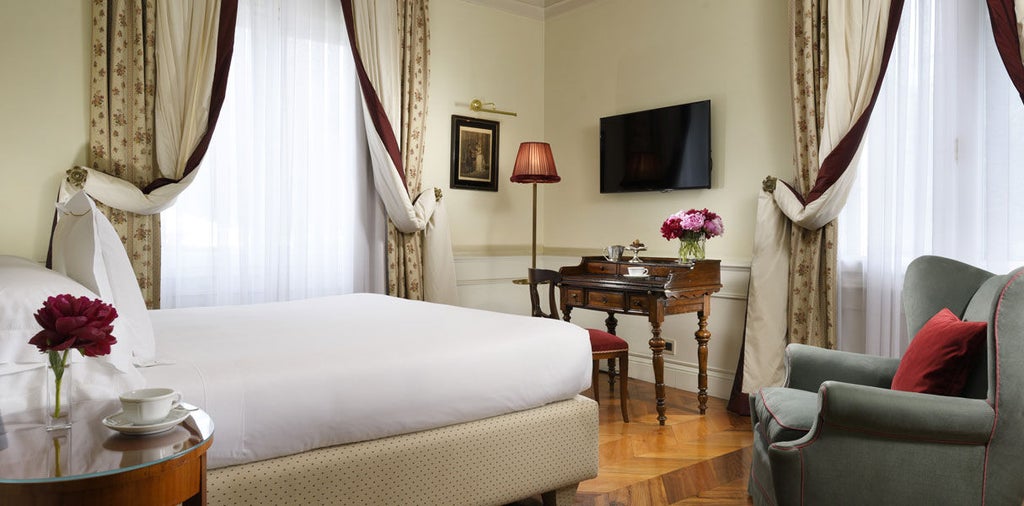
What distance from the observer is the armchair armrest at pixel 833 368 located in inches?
102

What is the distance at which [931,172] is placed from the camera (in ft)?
11.5

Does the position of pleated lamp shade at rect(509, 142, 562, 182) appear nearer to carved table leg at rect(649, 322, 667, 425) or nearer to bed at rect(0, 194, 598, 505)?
carved table leg at rect(649, 322, 667, 425)

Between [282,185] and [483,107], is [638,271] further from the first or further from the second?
[282,185]

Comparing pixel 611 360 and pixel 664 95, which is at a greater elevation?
pixel 664 95

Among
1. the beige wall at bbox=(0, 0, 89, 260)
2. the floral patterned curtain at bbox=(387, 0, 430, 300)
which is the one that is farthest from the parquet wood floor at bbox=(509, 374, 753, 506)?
the beige wall at bbox=(0, 0, 89, 260)

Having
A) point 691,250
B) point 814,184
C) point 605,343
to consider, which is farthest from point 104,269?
point 814,184

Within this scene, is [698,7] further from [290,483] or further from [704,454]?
[290,483]

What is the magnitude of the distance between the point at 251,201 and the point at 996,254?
396cm

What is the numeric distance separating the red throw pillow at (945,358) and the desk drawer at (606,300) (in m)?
1.87

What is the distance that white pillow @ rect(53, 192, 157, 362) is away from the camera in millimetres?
1933

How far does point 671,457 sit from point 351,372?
1.87 m

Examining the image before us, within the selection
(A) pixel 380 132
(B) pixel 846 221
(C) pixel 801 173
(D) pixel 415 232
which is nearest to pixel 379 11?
(A) pixel 380 132

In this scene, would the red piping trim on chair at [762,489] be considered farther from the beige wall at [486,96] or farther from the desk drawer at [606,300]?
the beige wall at [486,96]

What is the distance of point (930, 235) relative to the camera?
351cm
